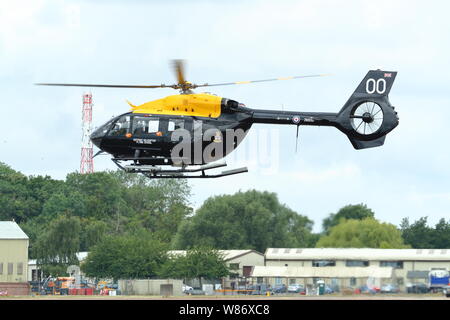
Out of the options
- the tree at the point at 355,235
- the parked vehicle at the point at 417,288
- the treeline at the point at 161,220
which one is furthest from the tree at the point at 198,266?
the parked vehicle at the point at 417,288

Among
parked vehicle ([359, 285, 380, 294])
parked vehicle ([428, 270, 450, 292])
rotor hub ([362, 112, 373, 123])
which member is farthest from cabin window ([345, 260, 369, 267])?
rotor hub ([362, 112, 373, 123])

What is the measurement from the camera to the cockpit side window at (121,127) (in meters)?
52.0

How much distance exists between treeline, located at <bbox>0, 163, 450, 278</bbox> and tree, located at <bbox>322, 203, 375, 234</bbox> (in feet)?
0.18

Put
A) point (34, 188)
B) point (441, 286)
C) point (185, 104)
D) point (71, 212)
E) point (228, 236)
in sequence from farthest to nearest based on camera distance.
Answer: point (34, 188) → point (71, 212) → point (228, 236) → point (441, 286) → point (185, 104)

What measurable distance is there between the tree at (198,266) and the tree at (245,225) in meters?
5.92

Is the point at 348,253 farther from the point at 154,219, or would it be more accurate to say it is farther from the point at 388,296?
the point at 154,219

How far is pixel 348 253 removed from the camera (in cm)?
5859

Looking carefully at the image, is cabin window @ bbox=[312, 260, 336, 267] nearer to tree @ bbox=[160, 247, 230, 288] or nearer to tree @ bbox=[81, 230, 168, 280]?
tree @ bbox=[160, 247, 230, 288]

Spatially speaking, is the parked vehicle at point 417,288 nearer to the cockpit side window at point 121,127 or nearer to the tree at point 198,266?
the cockpit side window at point 121,127

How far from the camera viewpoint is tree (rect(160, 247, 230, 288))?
80188mm

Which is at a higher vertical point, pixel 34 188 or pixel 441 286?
pixel 34 188
